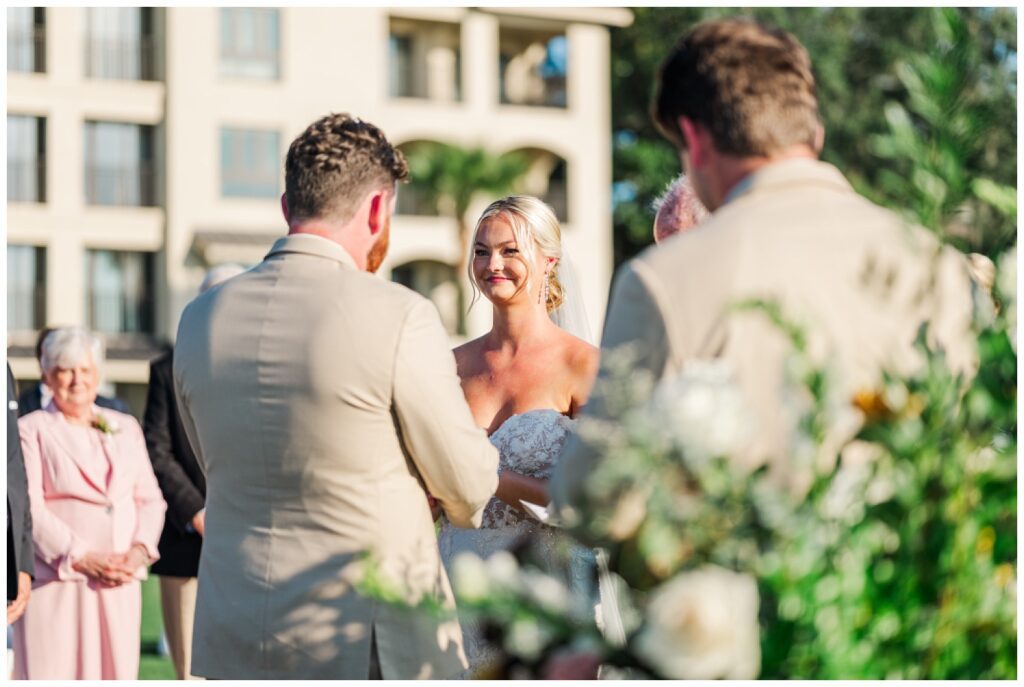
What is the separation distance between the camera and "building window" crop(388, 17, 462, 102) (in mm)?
37625

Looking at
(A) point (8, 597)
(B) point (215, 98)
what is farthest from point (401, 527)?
(B) point (215, 98)

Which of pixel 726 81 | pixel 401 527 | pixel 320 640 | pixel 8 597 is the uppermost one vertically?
pixel 726 81

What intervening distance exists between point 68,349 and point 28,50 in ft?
97.0

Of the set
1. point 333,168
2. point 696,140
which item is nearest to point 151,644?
point 333,168

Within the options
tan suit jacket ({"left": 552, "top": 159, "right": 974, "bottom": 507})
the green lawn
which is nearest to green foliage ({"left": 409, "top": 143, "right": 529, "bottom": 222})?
the green lawn

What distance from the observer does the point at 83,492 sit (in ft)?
23.6

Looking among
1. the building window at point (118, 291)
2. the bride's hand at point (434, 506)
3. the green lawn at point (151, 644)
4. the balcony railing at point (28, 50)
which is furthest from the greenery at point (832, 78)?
the bride's hand at point (434, 506)

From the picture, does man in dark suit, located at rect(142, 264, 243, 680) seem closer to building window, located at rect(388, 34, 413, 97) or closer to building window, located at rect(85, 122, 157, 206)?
building window, located at rect(85, 122, 157, 206)

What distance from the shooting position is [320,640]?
10.7 ft

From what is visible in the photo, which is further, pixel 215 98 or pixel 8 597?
pixel 215 98

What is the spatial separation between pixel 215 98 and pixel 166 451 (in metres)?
28.3

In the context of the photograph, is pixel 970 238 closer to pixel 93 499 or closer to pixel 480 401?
pixel 480 401

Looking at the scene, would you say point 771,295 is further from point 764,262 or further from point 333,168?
point 333,168

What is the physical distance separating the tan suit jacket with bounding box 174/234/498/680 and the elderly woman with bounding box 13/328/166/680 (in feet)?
13.3
